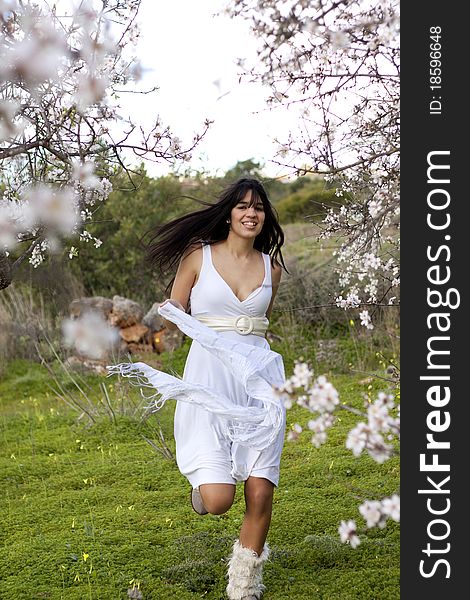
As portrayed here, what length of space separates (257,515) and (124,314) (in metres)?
7.10

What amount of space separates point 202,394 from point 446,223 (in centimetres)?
142

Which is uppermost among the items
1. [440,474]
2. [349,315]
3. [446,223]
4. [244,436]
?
[349,315]

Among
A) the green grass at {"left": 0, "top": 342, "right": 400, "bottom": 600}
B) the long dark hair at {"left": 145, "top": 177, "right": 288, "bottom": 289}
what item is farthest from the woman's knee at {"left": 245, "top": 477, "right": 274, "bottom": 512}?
the long dark hair at {"left": 145, "top": 177, "right": 288, "bottom": 289}

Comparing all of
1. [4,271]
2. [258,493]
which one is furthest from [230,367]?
[4,271]

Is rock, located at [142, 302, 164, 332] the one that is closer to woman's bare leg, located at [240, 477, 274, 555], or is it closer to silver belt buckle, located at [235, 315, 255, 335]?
silver belt buckle, located at [235, 315, 255, 335]

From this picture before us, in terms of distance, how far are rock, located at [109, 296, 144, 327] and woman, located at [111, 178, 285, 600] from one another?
20.4 ft

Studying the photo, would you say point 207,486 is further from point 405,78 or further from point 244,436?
point 405,78

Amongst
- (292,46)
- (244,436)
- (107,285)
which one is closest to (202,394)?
(244,436)

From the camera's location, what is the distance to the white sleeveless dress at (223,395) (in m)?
3.69

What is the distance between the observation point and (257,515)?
12.0 ft

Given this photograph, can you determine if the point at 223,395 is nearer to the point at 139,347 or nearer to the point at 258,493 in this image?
the point at 258,493

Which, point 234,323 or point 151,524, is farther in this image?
point 151,524

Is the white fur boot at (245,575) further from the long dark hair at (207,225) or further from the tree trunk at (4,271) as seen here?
the tree trunk at (4,271)

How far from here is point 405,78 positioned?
9.46 feet
